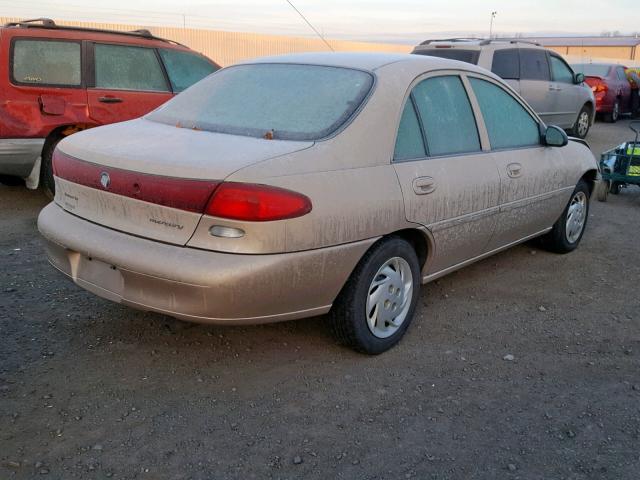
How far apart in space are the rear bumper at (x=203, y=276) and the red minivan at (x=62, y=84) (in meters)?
3.34

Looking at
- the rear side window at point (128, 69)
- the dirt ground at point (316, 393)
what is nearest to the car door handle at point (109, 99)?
the rear side window at point (128, 69)

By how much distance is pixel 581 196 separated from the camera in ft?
18.6

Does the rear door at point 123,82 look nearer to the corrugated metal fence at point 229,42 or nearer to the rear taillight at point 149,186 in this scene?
the rear taillight at point 149,186

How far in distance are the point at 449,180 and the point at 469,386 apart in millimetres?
1172

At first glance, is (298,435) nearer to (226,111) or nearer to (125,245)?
(125,245)

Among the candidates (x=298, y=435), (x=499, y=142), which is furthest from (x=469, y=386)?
(x=499, y=142)

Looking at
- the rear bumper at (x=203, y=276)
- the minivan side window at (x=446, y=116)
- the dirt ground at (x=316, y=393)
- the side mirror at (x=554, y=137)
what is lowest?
the dirt ground at (x=316, y=393)

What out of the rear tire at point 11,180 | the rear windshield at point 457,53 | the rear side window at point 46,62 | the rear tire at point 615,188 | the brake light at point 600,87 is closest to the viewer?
the rear side window at point 46,62

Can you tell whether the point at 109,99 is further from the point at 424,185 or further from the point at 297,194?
the point at 297,194

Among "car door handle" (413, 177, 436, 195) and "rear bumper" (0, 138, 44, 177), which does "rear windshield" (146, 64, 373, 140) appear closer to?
"car door handle" (413, 177, 436, 195)

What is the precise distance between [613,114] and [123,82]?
13982mm

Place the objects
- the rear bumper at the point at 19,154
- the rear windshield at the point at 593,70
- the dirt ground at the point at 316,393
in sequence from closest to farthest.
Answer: the dirt ground at the point at 316,393 → the rear bumper at the point at 19,154 → the rear windshield at the point at 593,70

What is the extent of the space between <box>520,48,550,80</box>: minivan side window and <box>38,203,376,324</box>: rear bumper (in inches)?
346

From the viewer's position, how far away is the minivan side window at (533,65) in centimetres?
1106
